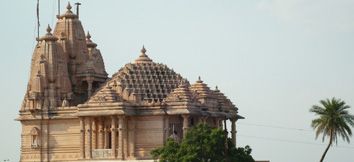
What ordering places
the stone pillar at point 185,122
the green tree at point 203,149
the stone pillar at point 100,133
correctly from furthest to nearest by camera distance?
1. the stone pillar at point 100,133
2. the stone pillar at point 185,122
3. the green tree at point 203,149

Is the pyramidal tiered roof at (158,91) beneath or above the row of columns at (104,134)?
above

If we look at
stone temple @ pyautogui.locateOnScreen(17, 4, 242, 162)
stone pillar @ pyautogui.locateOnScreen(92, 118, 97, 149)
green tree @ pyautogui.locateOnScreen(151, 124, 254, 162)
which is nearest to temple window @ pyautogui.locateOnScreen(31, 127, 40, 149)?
stone temple @ pyautogui.locateOnScreen(17, 4, 242, 162)

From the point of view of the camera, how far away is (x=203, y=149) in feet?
266

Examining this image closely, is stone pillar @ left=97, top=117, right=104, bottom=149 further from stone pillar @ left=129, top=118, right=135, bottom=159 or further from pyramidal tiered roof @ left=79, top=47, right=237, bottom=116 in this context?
stone pillar @ left=129, top=118, right=135, bottom=159

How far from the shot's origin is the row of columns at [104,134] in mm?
89375

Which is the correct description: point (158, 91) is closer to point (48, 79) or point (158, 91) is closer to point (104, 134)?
point (104, 134)

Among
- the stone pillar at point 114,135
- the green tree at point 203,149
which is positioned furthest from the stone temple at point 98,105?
the green tree at point 203,149

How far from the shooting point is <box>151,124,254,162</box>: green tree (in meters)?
80.6

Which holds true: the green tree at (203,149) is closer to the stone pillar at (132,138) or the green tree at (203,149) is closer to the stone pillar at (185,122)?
the stone pillar at (185,122)

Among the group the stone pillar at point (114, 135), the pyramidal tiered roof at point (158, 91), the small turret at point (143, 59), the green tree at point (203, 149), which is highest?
the small turret at point (143, 59)

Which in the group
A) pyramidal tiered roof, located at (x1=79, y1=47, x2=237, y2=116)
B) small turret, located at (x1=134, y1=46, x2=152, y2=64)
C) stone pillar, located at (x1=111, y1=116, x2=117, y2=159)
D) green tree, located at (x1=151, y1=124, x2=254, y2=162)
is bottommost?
green tree, located at (x1=151, y1=124, x2=254, y2=162)

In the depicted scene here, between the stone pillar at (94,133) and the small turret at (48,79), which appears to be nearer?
the stone pillar at (94,133)

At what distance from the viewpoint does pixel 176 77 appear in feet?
308

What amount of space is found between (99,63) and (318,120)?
684 inches
